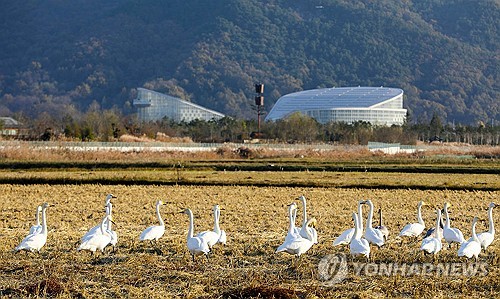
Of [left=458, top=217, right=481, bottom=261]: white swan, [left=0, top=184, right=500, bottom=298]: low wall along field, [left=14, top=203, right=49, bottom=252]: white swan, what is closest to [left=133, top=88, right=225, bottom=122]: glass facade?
[left=0, top=184, right=500, bottom=298]: low wall along field

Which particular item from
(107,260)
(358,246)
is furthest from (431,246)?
(107,260)

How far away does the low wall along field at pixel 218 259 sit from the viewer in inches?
529

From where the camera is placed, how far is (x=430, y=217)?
23328mm

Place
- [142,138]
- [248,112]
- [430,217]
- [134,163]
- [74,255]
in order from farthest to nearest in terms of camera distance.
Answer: [248,112] → [142,138] → [134,163] → [430,217] → [74,255]

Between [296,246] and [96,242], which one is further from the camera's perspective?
[96,242]

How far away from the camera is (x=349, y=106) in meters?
144

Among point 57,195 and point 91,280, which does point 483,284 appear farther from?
point 57,195

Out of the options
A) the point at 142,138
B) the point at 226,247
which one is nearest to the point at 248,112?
the point at 142,138

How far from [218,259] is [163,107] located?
145902 millimetres

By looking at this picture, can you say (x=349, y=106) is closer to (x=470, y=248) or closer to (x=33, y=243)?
(x=470, y=248)

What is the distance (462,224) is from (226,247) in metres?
6.87

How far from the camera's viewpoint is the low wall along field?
13430mm

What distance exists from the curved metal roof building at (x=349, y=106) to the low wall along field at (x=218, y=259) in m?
113

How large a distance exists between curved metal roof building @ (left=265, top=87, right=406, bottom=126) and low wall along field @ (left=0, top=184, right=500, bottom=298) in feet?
372
